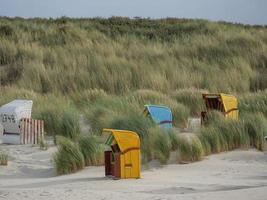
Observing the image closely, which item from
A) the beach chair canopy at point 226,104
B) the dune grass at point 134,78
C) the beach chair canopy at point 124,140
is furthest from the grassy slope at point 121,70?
the beach chair canopy at point 124,140

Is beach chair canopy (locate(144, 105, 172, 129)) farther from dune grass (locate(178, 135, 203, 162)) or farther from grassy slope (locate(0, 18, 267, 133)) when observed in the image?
dune grass (locate(178, 135, 203, 162))

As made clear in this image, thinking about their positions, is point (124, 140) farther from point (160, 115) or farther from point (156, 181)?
point (160, 115)

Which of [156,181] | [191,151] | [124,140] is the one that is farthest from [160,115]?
[156,181]

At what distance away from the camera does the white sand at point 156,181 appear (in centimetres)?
565

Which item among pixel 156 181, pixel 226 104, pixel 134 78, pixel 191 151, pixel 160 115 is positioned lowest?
pixel 156 181

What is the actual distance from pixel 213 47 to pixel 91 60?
4.49 metres

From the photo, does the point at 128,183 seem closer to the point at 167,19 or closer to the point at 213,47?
the point at 213,47

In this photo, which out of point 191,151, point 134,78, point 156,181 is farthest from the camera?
point 134,78

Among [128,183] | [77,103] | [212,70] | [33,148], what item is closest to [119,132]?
[128,183]

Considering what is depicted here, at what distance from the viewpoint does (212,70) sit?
18094 millimetres

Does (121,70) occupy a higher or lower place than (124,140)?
higher

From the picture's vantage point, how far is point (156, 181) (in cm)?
658

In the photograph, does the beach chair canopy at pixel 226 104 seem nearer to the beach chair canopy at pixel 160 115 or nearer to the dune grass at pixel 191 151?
the beach chair canopy at pixel 160 115

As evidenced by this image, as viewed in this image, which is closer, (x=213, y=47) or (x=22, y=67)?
(x=22, y=67)
